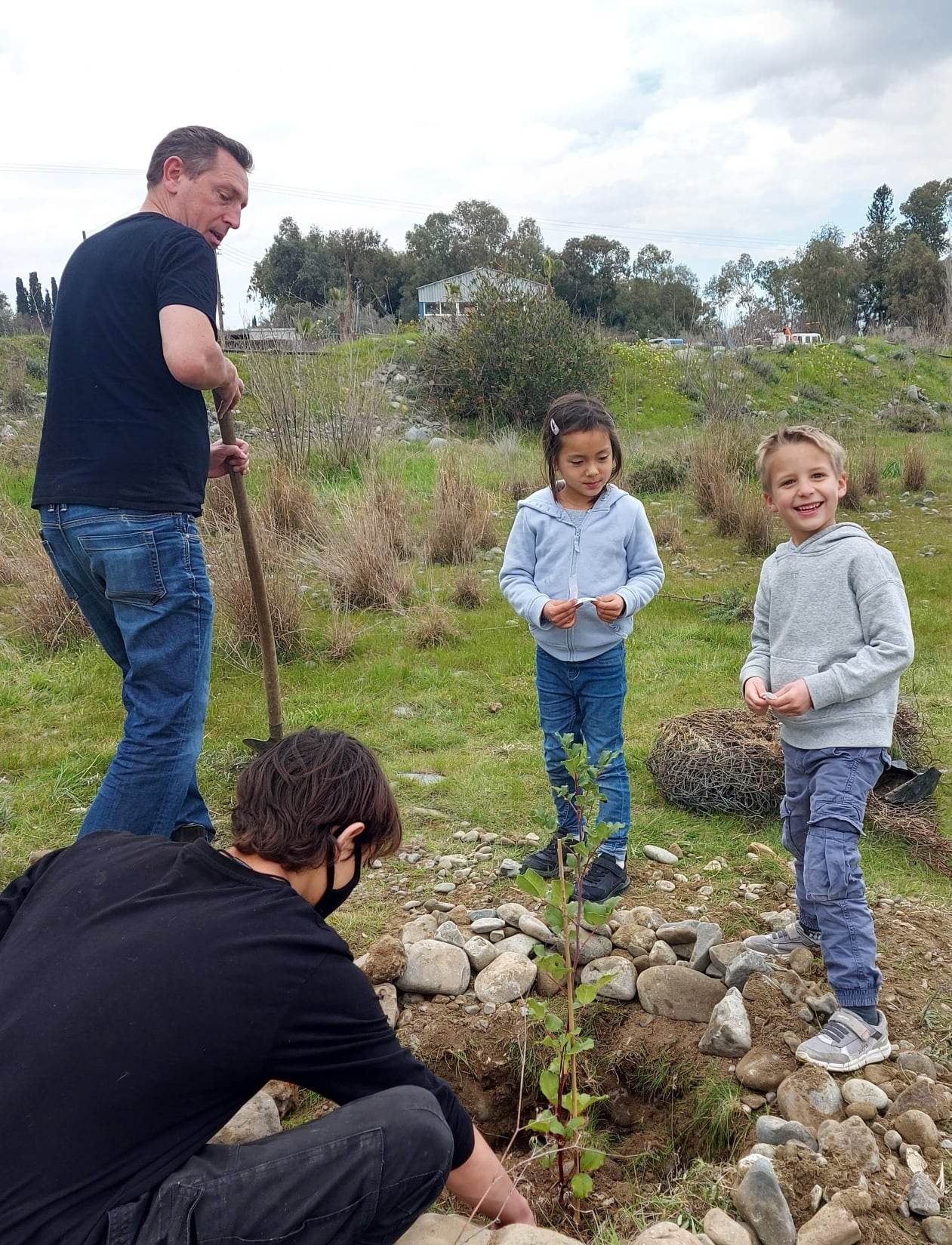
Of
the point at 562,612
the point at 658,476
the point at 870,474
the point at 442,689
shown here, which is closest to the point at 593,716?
the point at 562,612

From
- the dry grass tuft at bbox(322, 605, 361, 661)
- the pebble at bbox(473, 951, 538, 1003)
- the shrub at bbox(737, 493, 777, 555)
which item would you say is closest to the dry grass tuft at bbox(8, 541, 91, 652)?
the dry grass tuft at bbox(322, 605, 361, 661)

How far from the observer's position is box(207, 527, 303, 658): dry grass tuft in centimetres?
534

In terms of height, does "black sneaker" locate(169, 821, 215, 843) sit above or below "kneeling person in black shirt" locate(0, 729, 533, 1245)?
below

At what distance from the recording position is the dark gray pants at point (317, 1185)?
53.7 inches

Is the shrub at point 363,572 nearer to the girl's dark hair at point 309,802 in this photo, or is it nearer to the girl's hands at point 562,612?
the girl's hands at point 562,612

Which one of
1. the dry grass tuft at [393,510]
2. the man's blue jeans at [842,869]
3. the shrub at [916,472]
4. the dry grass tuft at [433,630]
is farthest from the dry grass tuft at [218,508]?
the shrub at [916,472]

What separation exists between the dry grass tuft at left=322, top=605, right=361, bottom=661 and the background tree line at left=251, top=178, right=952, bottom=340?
20796mm

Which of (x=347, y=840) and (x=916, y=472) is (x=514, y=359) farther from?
(x=347, y=840)

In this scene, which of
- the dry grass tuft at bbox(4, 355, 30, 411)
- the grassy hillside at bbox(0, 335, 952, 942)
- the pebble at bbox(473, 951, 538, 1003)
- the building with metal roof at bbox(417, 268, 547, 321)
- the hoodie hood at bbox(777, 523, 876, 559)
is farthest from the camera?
the building with metal roof at bbox(417, 268, 547, 321)

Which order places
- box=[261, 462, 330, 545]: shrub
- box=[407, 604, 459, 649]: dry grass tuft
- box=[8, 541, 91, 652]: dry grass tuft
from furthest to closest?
box=[261, 462, 330, 545]: shrub < box=[407, 604, 459, 649]: dry grass tuft < box=[8, 541, 91, 652]: dry grass tuft

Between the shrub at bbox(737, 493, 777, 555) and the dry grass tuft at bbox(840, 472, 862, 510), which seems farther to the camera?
the dry grass tuft at bbox(840, 472, 862, 510)

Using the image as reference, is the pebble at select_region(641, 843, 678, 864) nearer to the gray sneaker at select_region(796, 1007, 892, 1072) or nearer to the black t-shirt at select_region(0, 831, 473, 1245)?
the gray sneaker at select_region(796, 1007, 892, 1072)

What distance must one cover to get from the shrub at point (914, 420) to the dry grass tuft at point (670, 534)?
9.05 meters

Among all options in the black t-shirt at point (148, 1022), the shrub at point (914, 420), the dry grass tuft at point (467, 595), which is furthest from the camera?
the shrub at point (914, 420)
